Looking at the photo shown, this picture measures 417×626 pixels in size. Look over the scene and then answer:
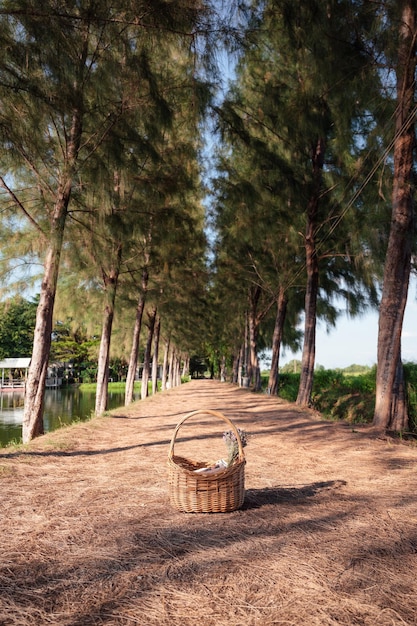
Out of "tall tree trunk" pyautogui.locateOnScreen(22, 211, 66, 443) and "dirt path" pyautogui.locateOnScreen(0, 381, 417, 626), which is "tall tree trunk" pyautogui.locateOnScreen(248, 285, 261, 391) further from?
"dirt path" pyautogui.locateOnScreen(0, 381, 417, 626)

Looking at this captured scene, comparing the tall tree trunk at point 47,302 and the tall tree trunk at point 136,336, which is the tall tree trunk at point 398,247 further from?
the tall tree trunk at point 136,336

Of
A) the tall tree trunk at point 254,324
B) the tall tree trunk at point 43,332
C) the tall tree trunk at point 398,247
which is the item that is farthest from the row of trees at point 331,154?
the tall tree trunk at point 254,324

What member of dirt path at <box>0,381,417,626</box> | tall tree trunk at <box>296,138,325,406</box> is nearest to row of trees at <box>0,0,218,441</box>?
dirt path at <box>0,381,417,626</box>

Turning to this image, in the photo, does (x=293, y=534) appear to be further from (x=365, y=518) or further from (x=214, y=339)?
(x=214, y=339)

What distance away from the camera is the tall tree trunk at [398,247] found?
23.5 feet

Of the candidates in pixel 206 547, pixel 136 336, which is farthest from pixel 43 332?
pixel 136 336

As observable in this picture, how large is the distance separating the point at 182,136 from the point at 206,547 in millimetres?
10350

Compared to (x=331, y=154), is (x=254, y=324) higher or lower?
lower

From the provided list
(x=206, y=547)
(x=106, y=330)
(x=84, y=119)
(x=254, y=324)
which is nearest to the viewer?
(x=206, y=547)

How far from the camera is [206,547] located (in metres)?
2.66

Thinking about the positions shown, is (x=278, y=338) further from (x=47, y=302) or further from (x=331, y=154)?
(x=47, y=302)

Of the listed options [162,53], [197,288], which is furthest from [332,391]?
[162,53]

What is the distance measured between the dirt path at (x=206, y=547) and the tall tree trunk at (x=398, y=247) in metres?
2.25

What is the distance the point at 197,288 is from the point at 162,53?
37.7 ft
